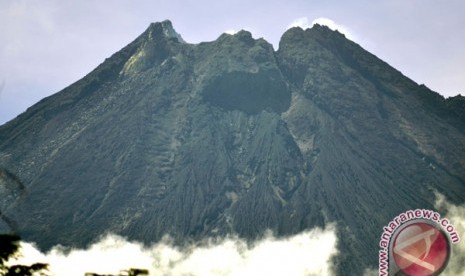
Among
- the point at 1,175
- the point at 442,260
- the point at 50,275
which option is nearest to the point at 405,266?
the point at 442,260

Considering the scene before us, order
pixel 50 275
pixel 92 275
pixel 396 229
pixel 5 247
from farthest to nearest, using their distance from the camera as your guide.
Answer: pixel 396 229, pixel 50 275, pixel 5 247, pixel 92 275

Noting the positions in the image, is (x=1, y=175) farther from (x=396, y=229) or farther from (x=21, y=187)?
(x=396, y=229)

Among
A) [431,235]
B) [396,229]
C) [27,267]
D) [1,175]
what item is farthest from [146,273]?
[431,235]

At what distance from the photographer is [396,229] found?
39.5 metres

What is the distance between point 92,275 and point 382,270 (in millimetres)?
30301

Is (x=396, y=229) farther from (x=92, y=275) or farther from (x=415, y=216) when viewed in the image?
(x=92, y=275)

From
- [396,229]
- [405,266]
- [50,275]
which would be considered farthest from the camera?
[405,266]

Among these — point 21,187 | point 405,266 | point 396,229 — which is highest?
point 21,187

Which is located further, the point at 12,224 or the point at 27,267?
the point at 27,267

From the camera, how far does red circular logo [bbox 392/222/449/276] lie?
135ft

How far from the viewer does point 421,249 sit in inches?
A: 1751

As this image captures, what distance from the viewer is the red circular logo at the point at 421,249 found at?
135ft

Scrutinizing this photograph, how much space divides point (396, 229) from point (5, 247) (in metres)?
30.5

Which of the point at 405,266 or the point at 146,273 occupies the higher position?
the point at 146,273
